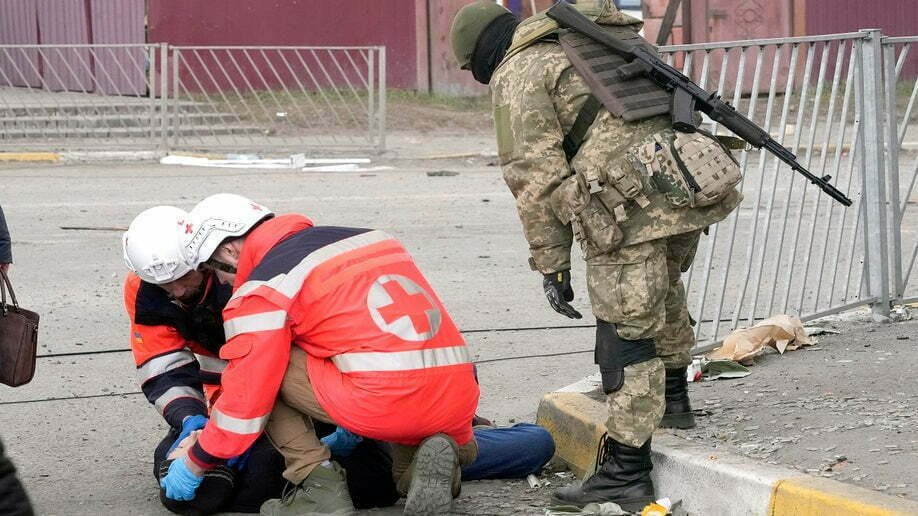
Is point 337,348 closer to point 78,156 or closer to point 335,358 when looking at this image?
point 335,358

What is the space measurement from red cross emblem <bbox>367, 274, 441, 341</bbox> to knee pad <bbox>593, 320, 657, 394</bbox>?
498 millimetres

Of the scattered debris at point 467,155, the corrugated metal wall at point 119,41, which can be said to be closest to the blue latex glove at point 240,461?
the scattered debris at point 467,155

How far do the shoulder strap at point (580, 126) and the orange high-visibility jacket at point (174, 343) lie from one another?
127cm

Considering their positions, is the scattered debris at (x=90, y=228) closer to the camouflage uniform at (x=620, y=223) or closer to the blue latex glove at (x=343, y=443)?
the blue latex glove at (x=343, y=443)

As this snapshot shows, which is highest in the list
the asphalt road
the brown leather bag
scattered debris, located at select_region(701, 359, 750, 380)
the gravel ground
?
the brown leather bag

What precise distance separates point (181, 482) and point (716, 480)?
1590mm

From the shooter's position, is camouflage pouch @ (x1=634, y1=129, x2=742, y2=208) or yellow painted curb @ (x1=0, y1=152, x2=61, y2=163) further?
yellow painted curb @ (x1=0, y1=152, x2=61, y2=163)

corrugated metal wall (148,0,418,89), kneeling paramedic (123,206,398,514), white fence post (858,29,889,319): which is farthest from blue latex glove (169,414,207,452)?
corrugated metal wall (148,0,418,89)

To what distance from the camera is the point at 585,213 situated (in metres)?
3.92

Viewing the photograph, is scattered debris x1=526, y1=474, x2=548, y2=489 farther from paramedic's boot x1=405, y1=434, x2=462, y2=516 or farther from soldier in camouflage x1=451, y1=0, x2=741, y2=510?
paramedic's boot x1=405, y1=434, x2=462, y2=516

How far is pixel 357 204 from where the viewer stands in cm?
1100

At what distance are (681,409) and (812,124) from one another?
178 cm

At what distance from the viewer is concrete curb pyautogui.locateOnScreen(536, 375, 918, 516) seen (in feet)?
11.9

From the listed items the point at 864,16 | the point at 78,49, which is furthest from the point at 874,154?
the point at 864,16
